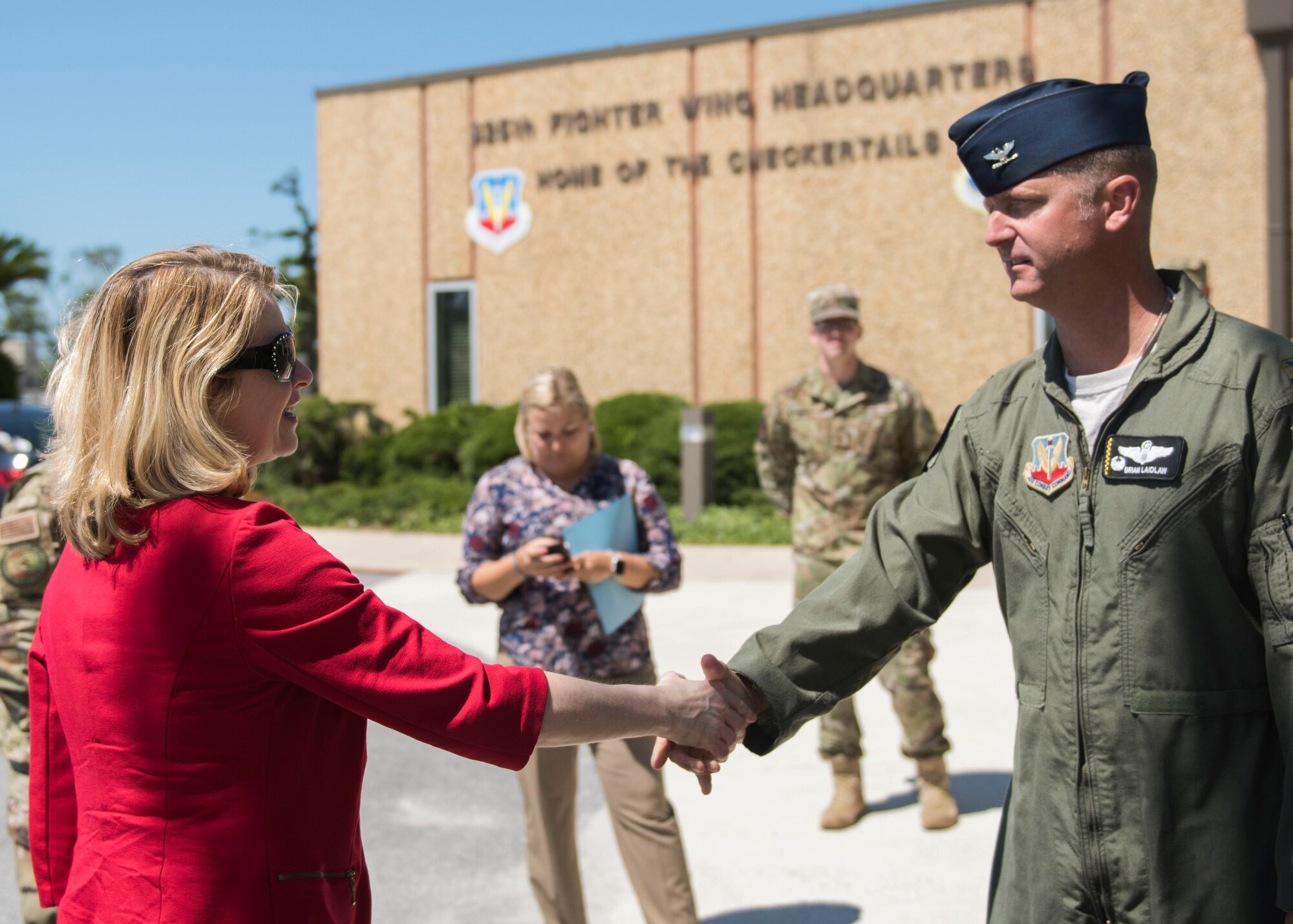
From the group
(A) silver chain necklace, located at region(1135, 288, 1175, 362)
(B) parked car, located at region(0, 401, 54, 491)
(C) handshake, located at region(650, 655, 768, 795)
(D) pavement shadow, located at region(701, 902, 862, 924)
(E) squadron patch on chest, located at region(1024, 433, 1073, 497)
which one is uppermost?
(A) silver chain necklace, located at region(1135, 288, 1175, 362)

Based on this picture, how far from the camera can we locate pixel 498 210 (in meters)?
17.2

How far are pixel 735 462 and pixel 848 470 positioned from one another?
9.00 meters

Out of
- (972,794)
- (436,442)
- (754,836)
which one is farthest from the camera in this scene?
(436,442)

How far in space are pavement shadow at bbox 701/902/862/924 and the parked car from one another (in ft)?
27.2

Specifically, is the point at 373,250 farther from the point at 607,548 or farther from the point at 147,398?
the point at 147,398

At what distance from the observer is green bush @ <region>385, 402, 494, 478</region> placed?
646 inches

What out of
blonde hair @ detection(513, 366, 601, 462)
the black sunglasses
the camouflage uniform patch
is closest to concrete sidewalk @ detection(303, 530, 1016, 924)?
the camouflage uniform patch

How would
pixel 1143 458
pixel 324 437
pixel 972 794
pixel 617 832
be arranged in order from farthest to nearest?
pixel 324 437
pixel 972 794
pixel 617 832
pixel 1143 458

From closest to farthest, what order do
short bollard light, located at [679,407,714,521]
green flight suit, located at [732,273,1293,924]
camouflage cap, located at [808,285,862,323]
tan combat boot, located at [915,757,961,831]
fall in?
green flight suit, located at [732,273,1293,924] → tan combat boot, located at [915,757,961,831] → camouflage cap, located at [808,285,862,323] → short bollard light, located at [679,407,714,521]

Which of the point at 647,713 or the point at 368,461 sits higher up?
the point at 647,713

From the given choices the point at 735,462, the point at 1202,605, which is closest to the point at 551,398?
the point at 1202,605

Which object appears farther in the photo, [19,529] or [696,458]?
[696,458]

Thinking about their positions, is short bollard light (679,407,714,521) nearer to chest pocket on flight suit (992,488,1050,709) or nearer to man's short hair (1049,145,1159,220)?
chest pocket on flight suit (992,488,1050,709)

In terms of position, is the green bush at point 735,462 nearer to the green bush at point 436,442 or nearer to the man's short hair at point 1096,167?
the green bush at point 436,442
